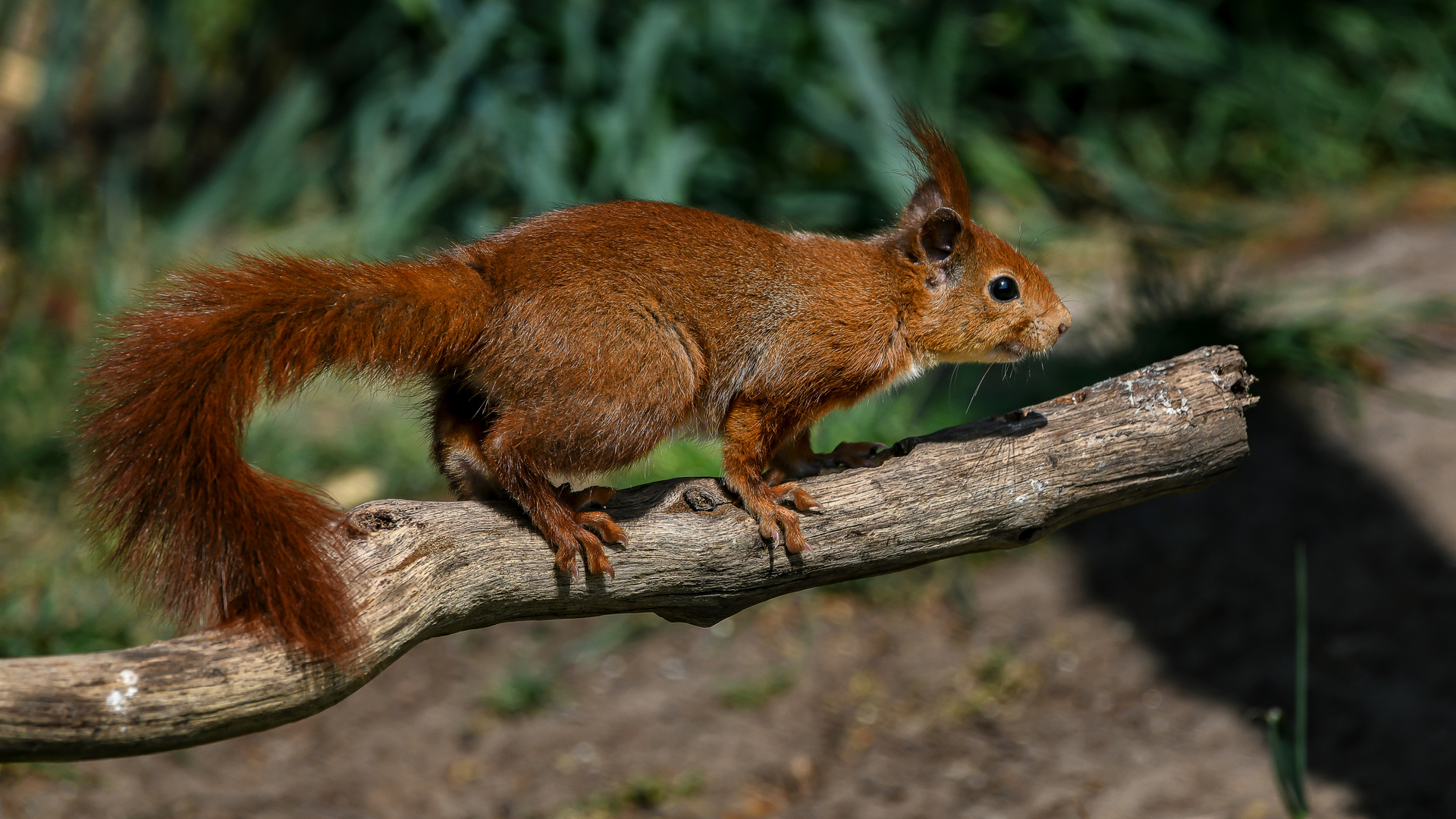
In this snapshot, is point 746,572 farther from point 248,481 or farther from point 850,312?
point 248,481

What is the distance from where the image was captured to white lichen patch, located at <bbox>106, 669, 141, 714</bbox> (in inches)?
75.7

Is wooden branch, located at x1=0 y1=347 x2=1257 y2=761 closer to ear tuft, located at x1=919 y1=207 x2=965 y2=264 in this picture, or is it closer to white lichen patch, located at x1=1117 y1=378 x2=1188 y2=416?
white lichen patch, located at x1=1117 y1=378 x2=1188 y2=416

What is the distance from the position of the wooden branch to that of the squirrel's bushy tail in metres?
0.14

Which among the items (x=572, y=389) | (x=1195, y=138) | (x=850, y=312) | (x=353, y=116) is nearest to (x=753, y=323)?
(x=850, y=312)

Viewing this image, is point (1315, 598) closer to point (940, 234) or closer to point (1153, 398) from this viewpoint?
point (1153, 398)

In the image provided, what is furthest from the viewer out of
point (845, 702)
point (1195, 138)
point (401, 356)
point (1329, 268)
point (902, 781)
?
point (1195, 138)

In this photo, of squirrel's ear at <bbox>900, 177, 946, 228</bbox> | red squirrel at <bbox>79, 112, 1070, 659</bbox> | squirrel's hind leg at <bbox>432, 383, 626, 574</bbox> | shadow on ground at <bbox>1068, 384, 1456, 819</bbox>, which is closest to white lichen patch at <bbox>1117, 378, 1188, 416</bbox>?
red squirrel at <bbox>79, 112, 1070, 659</bbox>

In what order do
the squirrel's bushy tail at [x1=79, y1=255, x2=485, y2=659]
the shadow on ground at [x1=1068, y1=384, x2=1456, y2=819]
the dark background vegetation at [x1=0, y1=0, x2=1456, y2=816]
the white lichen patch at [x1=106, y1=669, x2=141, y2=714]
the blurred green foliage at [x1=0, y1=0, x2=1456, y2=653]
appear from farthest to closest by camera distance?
the blurred green foliage at [x1=0, y1=0, x2=1456, y2=653] → the dark background vegetation at [x1=0, y1=0, x2=1456, y2=816] → the shadow on ground at [x1=1068, y1=384, x2=1456, y2=819] → the squirrel's bushy tail at [x1=79, y1=255, x2=485, y2=659] → the white lichen patch at [x1=106, y1=669, x2=141, y2=714]

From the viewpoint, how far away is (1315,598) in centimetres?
432

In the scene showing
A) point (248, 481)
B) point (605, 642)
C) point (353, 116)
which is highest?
point (353, 116)

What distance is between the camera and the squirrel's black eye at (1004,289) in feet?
9.57

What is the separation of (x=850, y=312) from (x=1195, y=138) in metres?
5.00

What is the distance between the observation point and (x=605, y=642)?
15.0 feet

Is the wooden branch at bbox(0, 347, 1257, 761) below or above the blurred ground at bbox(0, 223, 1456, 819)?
above
